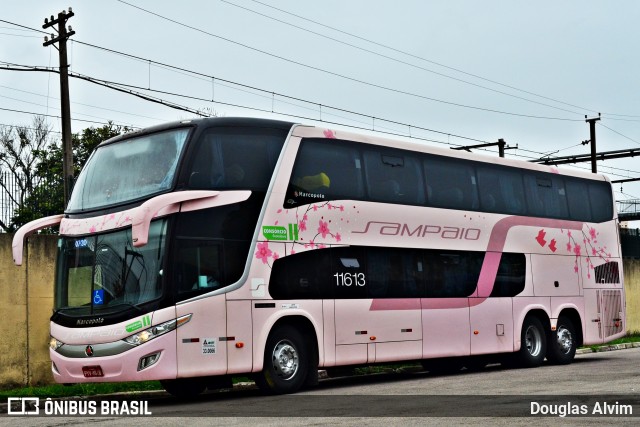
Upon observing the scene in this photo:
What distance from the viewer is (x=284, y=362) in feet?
53.7

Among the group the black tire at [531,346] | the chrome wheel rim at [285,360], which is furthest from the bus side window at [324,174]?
the black tire at [531,346]

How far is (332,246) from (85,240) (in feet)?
13.9

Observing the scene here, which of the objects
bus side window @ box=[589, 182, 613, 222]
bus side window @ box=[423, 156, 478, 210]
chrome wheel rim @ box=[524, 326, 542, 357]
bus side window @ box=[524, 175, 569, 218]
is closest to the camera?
bus side window @ box=[423, 156, 478, 210]

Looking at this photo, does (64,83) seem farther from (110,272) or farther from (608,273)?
(608,273)

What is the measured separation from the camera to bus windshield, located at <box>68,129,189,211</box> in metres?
15.4

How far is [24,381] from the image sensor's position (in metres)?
18.5

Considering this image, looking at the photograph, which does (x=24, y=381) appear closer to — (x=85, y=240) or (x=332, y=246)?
(x=85, y=240)

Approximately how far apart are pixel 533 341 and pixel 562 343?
1.00 m

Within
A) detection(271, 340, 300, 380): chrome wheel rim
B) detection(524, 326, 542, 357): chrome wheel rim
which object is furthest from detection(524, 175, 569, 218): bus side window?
detection(271, 340, 300, 380): chrome wheel rim

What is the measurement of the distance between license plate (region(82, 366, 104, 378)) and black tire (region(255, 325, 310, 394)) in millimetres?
2627

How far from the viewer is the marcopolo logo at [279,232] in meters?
16.2

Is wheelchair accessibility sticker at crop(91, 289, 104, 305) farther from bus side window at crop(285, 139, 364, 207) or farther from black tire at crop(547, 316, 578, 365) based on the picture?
black tire at crop(547, 316, 578, 365)

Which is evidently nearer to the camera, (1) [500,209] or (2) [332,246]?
(2) [332,246]

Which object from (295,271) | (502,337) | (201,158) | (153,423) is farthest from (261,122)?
(502,337)
